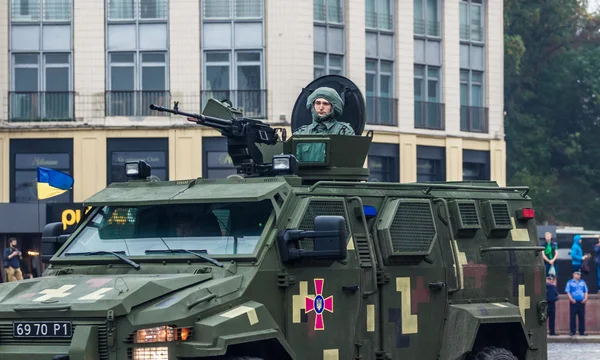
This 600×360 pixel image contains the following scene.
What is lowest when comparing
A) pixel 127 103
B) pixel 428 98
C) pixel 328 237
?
pixel 328 237

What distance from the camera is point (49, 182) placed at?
102 feet

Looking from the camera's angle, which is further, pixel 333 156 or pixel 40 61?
pixel 40 61

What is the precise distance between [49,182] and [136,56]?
33.4 ft

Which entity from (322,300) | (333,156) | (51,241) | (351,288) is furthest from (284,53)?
(322,300)

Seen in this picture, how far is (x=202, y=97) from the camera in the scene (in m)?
40.3

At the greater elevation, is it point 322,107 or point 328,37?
point 328,37

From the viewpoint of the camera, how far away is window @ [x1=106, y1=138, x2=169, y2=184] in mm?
40594

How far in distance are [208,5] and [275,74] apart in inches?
103

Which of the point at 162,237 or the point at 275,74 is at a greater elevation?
the point at 275,74

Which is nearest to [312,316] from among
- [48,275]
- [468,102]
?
[48,275]

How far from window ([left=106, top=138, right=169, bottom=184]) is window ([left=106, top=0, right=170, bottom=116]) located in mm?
766

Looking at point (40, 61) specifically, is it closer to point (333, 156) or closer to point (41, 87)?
point (41, 87)

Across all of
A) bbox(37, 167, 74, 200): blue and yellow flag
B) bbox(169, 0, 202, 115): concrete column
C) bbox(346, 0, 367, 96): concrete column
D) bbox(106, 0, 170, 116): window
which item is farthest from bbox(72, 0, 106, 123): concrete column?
bbox(37, 167, 74, 200): blue and yellow flag

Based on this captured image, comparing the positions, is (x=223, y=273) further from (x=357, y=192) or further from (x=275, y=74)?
(x=275, y=74)
